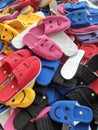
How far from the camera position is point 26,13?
114 centimetres

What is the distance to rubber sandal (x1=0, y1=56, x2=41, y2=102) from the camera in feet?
2.42

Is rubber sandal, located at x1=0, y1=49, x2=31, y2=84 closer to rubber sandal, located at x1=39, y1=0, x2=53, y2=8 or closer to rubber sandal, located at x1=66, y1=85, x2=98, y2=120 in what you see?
rubber sandal, located at x1=66, y1=85, x2=98, y2=120

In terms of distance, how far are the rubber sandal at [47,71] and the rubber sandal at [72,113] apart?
3.5 inches

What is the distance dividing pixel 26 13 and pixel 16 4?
9 centimetres

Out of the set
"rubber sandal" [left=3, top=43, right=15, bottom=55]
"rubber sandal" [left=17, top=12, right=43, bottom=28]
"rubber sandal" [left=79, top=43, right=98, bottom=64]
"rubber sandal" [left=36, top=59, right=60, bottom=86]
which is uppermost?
"rubber sandal" [left=3, top=43, right=15, bottom=55]

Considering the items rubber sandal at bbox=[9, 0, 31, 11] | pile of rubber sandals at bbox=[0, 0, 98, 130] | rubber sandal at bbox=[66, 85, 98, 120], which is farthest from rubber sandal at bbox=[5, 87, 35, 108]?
rubber sandal at bbox=[9, 0, 31, 11]

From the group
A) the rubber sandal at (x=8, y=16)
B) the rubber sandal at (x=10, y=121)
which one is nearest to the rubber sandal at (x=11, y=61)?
the rubber sandal at (x=10, y=121)

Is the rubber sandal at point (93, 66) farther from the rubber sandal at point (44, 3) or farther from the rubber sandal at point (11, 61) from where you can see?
the rubber sandal at point (44, 3)

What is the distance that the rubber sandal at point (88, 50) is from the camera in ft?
2.81

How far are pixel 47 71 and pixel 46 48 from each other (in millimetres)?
73

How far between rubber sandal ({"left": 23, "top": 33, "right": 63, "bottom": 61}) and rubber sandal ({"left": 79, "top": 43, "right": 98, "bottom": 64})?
0.28ft

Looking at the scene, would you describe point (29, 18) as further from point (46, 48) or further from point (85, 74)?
point (85, 74)

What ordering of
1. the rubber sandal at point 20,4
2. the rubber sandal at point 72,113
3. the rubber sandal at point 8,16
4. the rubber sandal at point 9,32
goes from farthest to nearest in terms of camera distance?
the rubber sandal at point 20,4 → the rubber sandal at point 8,16 → the rubber sandal at point 9,32 → the rubber sandal at point 72,113

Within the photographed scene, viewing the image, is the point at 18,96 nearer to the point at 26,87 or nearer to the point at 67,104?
the point at 26,87
